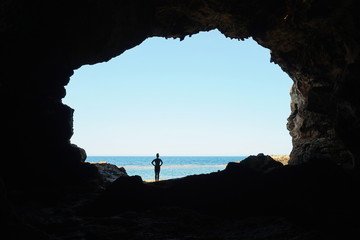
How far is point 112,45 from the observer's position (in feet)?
50.1

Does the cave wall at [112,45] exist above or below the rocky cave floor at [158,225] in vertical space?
above

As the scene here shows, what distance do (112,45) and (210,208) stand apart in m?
10.7

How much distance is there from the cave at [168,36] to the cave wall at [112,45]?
54 millimetres

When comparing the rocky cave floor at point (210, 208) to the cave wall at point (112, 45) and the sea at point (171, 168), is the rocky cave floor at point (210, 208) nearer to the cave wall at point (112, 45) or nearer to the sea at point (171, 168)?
the cave wall at point (112, 45)

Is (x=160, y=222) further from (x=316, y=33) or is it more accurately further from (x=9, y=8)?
(x=316, y=33)

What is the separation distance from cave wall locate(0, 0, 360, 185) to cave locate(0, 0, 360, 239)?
2.1 inches

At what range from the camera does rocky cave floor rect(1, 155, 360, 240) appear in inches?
254

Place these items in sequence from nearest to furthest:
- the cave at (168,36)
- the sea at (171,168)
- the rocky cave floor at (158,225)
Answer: the rocky cave floor at (158,225) → the cave at (168,36) → the sea at (171,168)

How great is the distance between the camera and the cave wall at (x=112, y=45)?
11.3 meters

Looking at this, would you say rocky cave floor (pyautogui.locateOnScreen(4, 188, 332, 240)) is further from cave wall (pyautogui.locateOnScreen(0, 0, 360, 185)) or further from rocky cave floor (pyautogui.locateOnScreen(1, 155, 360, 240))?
cave wall (pyautogui.locateOnScreen(0, 0, 360, 185))

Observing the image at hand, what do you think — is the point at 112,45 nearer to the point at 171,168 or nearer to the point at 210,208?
→ the point at 210,208

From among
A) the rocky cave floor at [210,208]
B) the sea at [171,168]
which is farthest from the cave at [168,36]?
the sea at [171,168]

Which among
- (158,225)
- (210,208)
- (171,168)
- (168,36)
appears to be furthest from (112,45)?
(171,168)

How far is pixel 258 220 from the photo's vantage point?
25.9 ft
